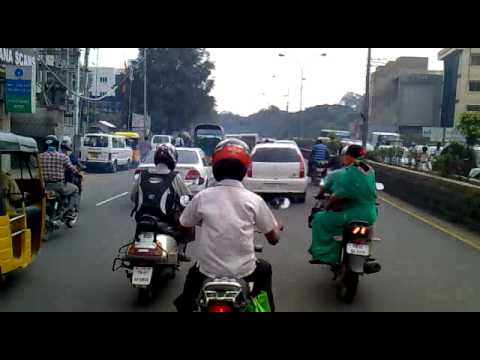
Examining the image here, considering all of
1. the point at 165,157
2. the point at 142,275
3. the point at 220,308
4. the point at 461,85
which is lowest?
the point at 142,275

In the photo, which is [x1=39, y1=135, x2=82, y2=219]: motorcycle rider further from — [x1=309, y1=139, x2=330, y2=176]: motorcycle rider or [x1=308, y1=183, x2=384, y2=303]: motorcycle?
[x1=309, y1=139, x2=330, y2=176]: motorcycle rider

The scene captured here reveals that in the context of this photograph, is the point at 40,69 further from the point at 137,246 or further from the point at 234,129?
the point at 234,129

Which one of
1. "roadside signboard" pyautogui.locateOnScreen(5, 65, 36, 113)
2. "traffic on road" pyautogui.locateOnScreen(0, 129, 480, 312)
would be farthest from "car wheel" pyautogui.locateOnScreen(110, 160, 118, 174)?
"traffic on road" pyautogui.locateOnScreen(0, 129, 480, 312)

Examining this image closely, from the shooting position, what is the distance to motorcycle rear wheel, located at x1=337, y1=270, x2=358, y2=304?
5828 millimetres

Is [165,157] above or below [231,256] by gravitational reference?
above

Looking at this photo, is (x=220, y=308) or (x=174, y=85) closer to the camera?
(x=220, y=308)

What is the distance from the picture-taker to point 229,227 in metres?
3.71

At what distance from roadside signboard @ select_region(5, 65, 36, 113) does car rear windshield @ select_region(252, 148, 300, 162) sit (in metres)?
9.82

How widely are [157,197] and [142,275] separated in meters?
0.80

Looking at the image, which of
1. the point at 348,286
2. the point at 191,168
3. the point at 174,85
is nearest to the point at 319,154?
the point at 191,168

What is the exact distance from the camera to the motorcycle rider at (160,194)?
19.3ft

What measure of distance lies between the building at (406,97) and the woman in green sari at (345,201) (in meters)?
45.9

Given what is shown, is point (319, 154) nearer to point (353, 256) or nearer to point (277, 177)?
point (277, 177)

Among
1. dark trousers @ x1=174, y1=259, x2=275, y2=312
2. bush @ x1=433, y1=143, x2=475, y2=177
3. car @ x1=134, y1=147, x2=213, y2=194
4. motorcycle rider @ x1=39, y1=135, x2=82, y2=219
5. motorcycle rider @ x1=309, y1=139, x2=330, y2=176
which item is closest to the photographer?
dark trousers @ x1=174, y1=259, x2=275, y2=312
